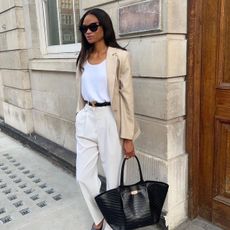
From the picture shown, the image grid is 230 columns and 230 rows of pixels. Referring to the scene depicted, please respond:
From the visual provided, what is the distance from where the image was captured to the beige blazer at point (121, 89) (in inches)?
94.6

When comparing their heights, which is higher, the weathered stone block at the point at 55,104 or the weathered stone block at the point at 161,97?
the weathered stone block at the point at 161,97

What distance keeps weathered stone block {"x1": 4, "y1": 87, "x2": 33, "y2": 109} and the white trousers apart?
3.27 metres

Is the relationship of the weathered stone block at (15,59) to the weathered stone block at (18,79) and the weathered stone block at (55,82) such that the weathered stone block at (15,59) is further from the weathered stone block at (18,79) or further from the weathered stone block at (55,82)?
the weathered stone block at (55,82)

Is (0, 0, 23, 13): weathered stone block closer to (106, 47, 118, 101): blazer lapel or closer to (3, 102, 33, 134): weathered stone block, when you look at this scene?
(3, 102, 33, 134): weathered stone block

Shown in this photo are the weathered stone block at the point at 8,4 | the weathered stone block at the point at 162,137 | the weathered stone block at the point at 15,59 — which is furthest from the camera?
the weathered stone block at the point at 15,59

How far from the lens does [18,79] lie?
5.70 m

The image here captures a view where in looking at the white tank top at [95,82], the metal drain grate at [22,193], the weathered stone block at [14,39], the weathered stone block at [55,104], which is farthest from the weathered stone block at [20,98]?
the white tank top at [95,82]


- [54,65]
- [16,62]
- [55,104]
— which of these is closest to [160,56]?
[54,65]

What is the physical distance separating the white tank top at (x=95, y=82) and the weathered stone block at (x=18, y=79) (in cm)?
332

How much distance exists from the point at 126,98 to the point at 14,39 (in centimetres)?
384

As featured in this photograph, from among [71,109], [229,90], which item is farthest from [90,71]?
[71,109]

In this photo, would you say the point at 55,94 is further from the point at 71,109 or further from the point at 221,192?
the point at 221,192

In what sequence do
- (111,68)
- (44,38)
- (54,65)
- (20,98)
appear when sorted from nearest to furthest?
(111,68), (54,65), (44,38), (20,98)

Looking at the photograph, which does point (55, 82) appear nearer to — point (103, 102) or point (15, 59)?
point (15, 59)
